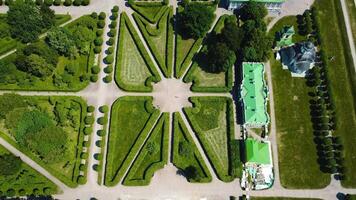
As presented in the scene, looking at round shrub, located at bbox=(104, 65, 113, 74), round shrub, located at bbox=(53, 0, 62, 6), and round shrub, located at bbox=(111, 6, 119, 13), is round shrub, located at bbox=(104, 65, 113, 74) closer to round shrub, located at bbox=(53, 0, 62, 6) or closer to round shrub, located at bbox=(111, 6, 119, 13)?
round shrub, located at bbox=(111, 6, 119, 13)

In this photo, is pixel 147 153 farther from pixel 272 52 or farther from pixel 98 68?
pixel 272 52

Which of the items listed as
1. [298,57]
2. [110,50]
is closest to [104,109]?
[110,50]

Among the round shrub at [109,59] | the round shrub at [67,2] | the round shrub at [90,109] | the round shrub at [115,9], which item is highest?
the round shrub at [67,2]

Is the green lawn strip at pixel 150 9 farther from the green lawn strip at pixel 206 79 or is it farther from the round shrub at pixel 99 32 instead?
the green lawn strip at pixel 206 79

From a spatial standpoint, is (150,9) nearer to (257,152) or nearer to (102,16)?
(102,16)

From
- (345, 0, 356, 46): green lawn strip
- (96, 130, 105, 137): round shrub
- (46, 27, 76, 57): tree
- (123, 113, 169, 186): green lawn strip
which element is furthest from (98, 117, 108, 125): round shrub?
(345, 0, 356, 46): green lawn strip

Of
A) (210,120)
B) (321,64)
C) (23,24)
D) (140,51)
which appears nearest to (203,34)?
(140,51)

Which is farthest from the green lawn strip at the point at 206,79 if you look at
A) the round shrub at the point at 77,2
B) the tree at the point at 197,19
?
the round shrub at the point at 77,2
